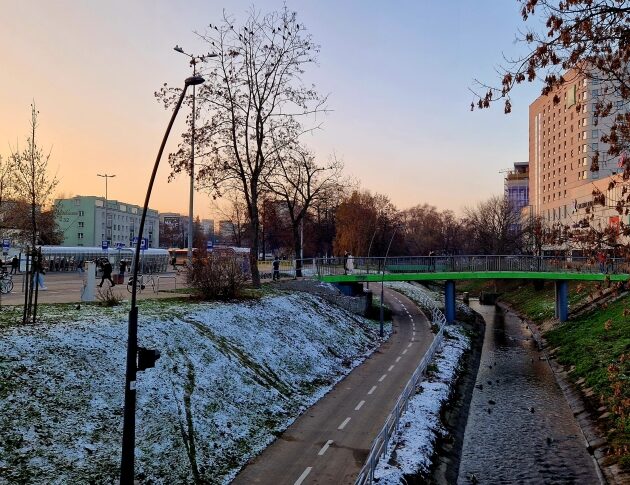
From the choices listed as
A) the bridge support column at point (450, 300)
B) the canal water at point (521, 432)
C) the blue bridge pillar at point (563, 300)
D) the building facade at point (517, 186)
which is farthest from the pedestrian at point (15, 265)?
the building facade at point (517, 186)

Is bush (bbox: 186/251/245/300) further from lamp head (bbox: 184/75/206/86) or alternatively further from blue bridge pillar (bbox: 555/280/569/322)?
blue bridge pillar (bbox: 555/280/569/322)

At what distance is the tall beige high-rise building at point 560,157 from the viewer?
7844cm

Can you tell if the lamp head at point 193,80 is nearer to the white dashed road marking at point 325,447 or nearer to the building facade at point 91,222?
the white dashed road marking at point 325,447

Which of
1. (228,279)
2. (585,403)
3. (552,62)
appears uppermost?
(552,62)

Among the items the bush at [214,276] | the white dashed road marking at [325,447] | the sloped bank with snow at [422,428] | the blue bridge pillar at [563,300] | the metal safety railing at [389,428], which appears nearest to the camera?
the metal safety railing at [389,428]

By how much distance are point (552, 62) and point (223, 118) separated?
27249mm

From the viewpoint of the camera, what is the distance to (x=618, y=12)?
7.38 m

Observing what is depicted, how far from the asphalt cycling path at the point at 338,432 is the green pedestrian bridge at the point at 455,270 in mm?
13055

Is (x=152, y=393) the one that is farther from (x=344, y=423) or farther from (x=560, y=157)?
(x=560, y=157)

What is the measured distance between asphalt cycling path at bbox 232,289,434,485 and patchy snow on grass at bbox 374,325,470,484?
75 centimetres

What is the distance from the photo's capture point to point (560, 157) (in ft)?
297

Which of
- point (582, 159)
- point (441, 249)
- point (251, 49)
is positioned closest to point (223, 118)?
point (251, 49)

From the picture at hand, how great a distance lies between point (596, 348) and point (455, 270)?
13.4m

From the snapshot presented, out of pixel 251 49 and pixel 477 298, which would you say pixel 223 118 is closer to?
pixel 251 49
